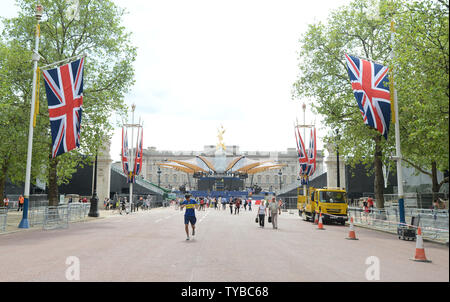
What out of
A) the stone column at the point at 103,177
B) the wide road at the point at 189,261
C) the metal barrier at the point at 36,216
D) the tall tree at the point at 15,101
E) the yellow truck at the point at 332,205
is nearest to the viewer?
the wide road at the point at 189,261

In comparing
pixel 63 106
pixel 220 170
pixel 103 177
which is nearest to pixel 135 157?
pixel 103 177

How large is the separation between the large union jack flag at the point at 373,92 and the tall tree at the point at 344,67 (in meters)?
12.2

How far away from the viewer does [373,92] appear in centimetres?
1373

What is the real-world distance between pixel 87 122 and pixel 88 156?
7.96 ft

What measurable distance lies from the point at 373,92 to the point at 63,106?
1416 cm

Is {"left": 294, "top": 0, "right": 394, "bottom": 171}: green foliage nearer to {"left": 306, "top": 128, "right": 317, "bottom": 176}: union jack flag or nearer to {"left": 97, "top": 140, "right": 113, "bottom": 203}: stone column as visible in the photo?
{"left": 306, "top": 128, "right": 317, "bottom": 176}: union jack flag

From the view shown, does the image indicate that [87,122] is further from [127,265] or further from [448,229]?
[448,229]

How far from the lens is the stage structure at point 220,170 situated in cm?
10044

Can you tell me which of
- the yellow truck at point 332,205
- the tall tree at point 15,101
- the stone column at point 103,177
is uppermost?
the tall tree at point 15,101

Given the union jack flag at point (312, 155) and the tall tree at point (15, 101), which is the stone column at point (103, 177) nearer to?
the tall tree at point (15, 101)

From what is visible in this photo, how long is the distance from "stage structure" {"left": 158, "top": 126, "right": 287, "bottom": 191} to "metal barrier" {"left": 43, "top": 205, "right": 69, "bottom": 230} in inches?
2927

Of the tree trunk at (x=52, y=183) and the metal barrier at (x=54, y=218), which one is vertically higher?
the tree trunk at (x=52, y=183)

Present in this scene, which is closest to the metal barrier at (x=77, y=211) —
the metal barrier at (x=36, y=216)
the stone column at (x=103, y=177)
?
the metal barrier at (x=36, y=216)

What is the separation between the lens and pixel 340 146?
28.3 metres
